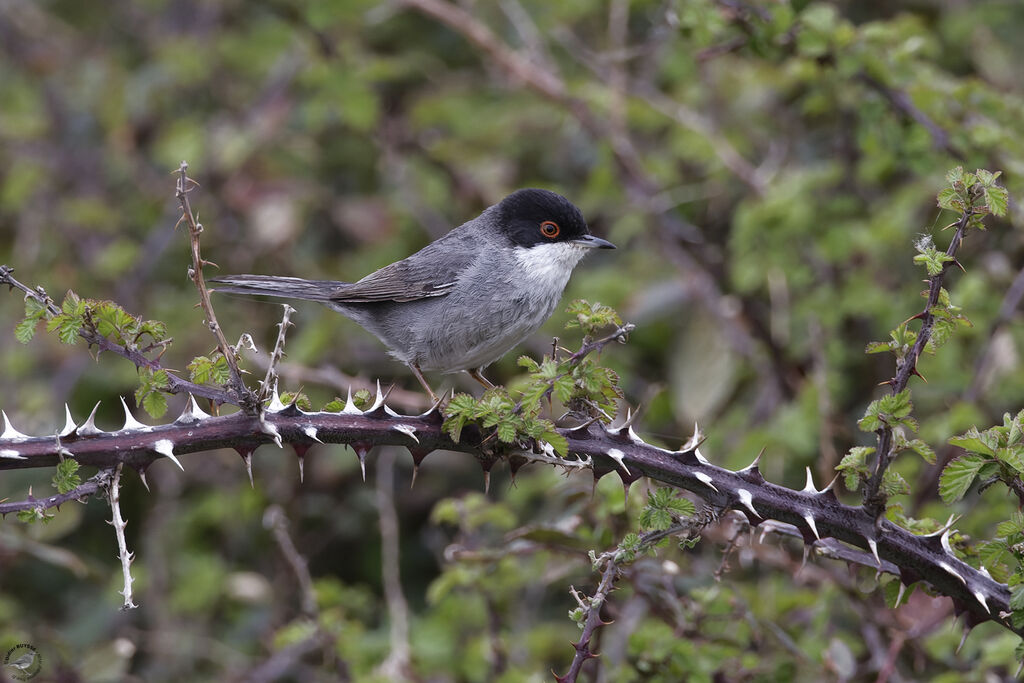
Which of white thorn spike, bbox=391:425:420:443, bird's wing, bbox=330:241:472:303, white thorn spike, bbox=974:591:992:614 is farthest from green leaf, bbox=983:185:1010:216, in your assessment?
bird's wing, bbox=330:241:472:303

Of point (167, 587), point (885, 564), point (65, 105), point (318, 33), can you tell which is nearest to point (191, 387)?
point (885, 564)

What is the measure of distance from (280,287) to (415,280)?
23.2 inches

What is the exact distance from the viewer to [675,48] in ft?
20.2

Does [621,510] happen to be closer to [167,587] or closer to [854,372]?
[854,372]

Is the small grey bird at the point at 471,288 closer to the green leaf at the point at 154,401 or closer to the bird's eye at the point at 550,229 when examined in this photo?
the bird's eye at the point at 550,229

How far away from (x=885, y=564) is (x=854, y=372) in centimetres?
277

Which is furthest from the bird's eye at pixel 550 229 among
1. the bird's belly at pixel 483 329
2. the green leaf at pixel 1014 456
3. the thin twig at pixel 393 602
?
the green leaf at pixel 1014 456

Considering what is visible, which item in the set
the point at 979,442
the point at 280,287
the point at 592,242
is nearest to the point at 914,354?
the point at 979,442

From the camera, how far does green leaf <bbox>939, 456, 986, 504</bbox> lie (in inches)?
94.7

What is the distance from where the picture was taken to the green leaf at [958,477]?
2.40 meters

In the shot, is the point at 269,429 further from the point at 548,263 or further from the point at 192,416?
the point at 548,263

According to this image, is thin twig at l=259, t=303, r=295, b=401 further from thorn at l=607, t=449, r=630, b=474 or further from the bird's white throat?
the bird's white throat

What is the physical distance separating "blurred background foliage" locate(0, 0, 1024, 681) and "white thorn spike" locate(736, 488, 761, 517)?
30.9 inches

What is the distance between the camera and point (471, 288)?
4301mm
